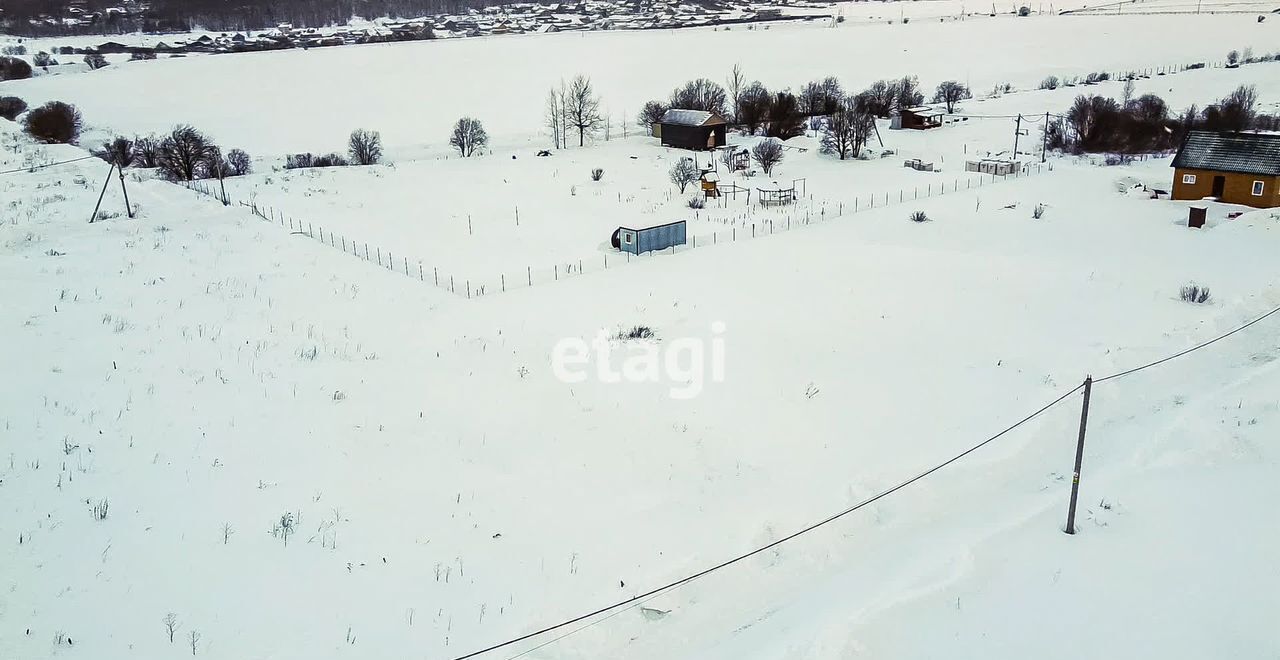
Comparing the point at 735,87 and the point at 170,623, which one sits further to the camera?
the point at 735,87

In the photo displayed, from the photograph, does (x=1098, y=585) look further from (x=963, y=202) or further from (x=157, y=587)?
(x=963, y=202)

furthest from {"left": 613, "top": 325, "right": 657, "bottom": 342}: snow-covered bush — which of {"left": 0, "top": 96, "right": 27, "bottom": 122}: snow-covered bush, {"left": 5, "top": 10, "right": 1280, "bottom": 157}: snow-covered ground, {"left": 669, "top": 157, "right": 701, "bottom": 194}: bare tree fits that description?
{"left": 0, "top": 96, "right": 27, "bottom": 122}: snow-covered bush

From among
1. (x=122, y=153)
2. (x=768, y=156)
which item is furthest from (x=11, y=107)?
(x=768, y=156)

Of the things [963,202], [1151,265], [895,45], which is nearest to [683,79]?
[895,45]

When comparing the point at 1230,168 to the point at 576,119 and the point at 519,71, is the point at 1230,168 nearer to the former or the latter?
the point at 576,119

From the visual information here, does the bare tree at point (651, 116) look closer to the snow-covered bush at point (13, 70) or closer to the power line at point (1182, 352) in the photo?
the power line at point (1182, 352)

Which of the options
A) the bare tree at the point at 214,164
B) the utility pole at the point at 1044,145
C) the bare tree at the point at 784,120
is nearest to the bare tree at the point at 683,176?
the bare tree at the point at 784,120

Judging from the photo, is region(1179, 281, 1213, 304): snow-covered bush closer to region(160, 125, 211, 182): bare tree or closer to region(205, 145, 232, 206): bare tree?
region(205, 145, 232, 206): bare tree
